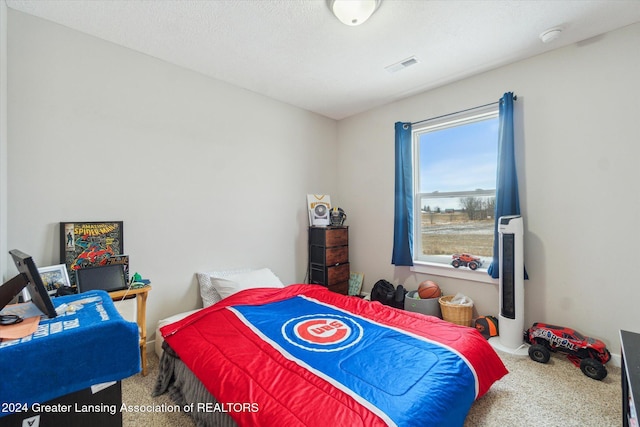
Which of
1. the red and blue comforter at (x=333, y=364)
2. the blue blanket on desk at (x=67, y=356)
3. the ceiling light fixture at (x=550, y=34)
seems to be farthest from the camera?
the ceiling light fixture at (x=550, y=34)

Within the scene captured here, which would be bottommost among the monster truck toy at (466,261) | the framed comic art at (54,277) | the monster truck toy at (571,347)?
the monster truck toy at (571,347)

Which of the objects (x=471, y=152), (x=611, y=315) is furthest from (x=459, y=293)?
(x=471, y=152)

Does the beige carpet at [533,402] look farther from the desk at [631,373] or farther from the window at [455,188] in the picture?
the window at [455,188]

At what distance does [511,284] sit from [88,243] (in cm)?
350

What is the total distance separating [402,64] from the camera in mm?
2695

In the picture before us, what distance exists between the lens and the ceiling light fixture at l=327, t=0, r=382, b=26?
1818 mm

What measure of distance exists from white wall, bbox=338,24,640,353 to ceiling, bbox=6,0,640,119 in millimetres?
212

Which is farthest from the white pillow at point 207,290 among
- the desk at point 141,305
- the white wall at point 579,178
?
the white wall at point 579,178

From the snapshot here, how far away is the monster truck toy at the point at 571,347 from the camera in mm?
2035

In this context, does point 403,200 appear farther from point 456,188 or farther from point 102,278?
point 102,278

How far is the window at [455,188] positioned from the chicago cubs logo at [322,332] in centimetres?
163

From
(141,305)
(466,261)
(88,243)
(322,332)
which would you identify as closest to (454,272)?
(466,261)

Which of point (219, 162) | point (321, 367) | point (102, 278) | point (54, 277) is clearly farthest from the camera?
point (219, 162)

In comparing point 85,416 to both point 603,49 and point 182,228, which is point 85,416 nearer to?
point 182,228
